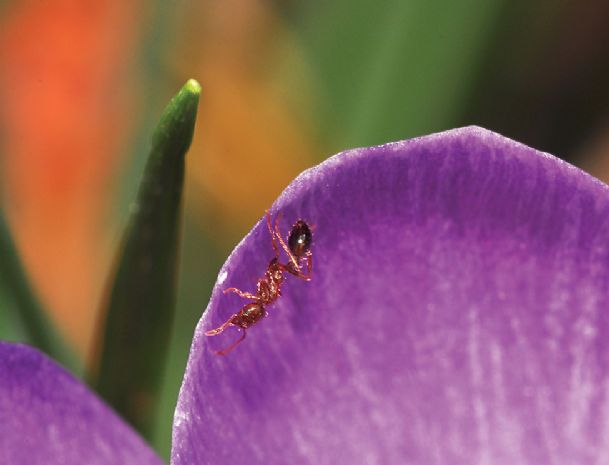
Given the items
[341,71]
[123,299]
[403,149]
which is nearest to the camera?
[403,149]

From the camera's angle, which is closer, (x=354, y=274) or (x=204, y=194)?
(x=354, y=274)

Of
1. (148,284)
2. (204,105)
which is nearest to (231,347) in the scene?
(148,284)

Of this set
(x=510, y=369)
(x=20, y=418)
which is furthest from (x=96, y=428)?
(x=510, y=369)

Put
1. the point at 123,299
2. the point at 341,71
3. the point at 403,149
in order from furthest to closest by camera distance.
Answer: the point at 341,71 < the point at 123,299 < the point at 403,149

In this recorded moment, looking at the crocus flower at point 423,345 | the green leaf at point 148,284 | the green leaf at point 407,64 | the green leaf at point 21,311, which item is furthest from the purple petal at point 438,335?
the green leaf at point 407,64

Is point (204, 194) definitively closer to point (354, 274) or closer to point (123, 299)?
point (123, 299)

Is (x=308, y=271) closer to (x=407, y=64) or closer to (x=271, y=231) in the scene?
(x=271, y=231)

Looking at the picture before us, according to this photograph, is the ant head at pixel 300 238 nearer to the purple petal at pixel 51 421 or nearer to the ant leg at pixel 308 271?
the ant leg at pixel 308 271

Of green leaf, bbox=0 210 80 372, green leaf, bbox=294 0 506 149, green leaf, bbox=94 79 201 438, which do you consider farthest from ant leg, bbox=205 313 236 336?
green leaf, bbox=294 0 506 149
